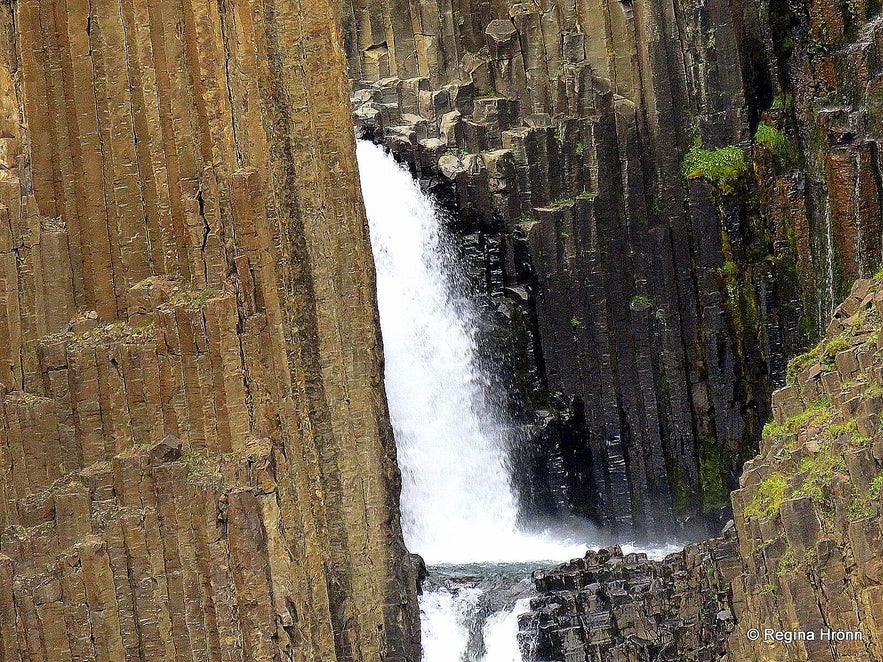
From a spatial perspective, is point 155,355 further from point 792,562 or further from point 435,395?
point 435,395

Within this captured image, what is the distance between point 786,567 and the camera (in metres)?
19.3

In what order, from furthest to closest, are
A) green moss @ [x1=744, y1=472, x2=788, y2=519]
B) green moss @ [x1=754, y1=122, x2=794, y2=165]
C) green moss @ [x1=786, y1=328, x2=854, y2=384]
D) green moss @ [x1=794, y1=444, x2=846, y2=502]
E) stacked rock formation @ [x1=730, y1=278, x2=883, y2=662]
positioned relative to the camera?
green moss @ [x1=754, y1=122, x2=794, y2=165] → green moss @ [x1=786, y1=328, x2=854, y2=384] → green moss @ [x1=744, y1=472, x2=788, y2=519] → green moss @ [x1=794, y1=444, x2=846, y2=502] → stacked rock formation @ [x1=730, y1=278, x2=883, y2=662]

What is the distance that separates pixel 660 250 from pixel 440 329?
4724 mm

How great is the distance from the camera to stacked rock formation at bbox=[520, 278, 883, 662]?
60.0 feet

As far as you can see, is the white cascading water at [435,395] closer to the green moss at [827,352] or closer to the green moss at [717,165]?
the green moss at [717,165]

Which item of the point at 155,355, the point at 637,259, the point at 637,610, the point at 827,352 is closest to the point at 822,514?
the point at 827,352

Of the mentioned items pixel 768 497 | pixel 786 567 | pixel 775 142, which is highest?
pixel 775 142

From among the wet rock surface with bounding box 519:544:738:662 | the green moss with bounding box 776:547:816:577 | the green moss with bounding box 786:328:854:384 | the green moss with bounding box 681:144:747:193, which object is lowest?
the wet rock surface with bounding box 519:544:738:662

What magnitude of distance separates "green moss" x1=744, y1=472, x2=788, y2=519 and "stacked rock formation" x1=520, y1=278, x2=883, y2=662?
0.10 ft

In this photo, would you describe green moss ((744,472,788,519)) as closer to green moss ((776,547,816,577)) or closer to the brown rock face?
green moss ((776,547,816,577))

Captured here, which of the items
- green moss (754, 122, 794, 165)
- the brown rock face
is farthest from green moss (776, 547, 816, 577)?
green moss (754, 122, 794, 165)

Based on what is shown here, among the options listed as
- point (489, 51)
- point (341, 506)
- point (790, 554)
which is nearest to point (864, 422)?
point (790, 554)

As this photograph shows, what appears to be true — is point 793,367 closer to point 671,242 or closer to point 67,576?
point 671,242

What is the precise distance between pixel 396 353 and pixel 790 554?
11.9 metres
